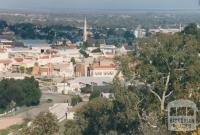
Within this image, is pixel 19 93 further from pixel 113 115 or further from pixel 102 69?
pixel 113 115

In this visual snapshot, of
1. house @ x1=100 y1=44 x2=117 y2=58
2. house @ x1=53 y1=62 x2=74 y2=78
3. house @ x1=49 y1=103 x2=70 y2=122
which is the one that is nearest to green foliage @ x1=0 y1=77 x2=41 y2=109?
house @ x1=49 y1=103 x2=70 y2=122

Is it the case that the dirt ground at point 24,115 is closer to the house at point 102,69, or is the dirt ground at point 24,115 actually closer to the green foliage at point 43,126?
the house at point 102,69

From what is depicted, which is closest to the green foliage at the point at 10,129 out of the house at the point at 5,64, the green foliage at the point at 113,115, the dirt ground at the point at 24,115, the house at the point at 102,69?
the dirt ground at the point at 24,115

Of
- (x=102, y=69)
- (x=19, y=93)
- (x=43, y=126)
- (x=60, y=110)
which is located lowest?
→ (x=102, y=69)

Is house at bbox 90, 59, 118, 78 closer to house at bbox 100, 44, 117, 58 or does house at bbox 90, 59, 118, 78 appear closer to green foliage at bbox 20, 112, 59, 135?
house at bbox 100, 44, 117, 58

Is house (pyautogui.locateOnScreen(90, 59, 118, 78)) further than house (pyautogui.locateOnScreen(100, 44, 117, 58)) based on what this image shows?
No

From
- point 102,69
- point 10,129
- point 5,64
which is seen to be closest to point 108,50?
point 5,64

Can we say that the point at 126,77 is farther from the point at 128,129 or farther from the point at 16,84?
the point at 16,84

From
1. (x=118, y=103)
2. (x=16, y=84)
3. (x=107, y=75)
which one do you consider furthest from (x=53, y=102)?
(x=118, y=103)

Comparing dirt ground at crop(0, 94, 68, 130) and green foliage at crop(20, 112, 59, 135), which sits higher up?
green foliage at crop(20, 112, 59, 135)
